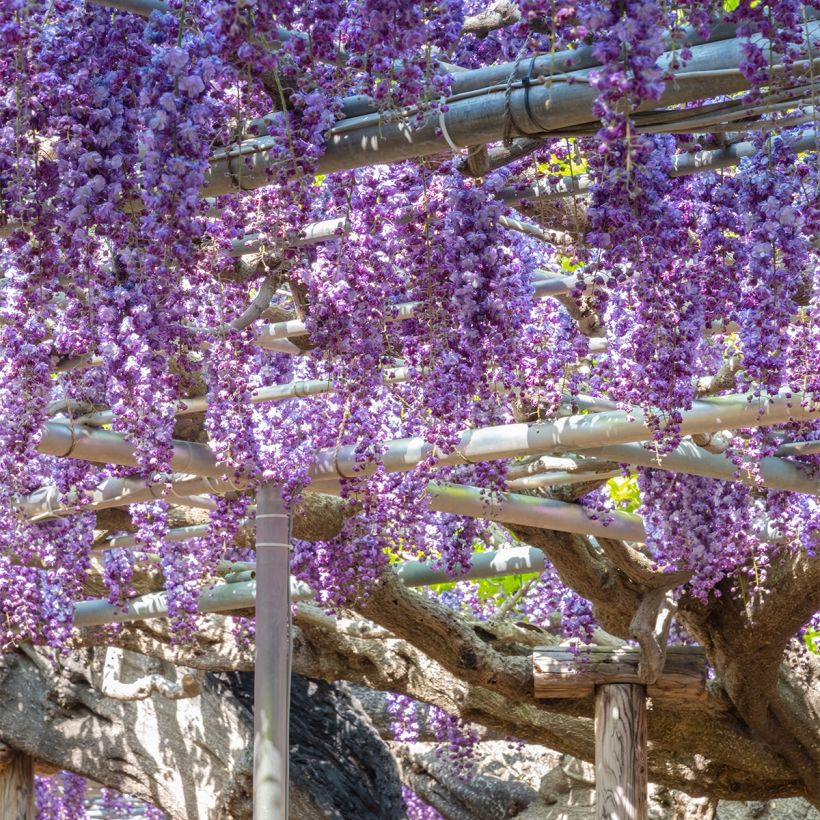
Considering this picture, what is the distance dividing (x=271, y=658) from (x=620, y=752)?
92.7 inches

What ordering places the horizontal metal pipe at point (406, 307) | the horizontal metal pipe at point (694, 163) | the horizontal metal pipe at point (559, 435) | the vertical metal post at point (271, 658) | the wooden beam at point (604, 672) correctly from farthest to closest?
the wooden beam at point (604, 672)
the vertical metal post at point (271, 658)
the horizontal metal pipe at point (406, 307)
the horizontal metal pipe at point (559, 435)
the horizontal metal pipe at point (694, 163)

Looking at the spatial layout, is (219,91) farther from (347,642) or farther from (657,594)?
(347,642)

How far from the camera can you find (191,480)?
6121 millimetres

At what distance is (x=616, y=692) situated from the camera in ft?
24.3

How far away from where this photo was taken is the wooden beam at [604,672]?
24.3 ft

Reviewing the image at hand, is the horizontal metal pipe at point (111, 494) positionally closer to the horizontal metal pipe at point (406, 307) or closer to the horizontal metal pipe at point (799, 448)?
the horizontal metal pipe at point (406, 307)

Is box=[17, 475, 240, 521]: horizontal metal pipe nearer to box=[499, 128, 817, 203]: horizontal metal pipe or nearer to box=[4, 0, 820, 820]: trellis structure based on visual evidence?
box=[4, 0, 820, 820]: trellis structure

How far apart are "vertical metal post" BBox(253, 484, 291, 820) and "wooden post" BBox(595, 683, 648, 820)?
215 centimetres

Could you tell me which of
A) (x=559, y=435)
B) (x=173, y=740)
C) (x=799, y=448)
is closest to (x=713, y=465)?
(x=799, y=448)

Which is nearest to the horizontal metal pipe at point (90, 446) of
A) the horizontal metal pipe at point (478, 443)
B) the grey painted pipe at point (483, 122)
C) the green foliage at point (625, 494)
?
the horizontal metal pipe at point (478, 443)

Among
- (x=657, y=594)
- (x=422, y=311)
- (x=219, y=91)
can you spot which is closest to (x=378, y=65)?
(x=219, y=91)

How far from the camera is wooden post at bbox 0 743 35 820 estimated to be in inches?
393

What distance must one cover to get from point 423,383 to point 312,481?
6.75 feet

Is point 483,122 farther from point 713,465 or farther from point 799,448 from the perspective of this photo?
point 799,448
